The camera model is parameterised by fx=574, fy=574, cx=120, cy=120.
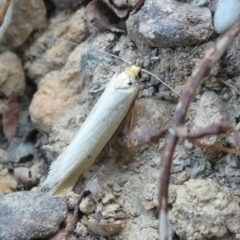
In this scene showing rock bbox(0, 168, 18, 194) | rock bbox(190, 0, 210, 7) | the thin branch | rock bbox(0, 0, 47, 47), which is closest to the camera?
the thin branch

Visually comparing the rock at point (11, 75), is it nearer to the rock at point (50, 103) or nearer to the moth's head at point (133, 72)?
the rock at point (50, 103)

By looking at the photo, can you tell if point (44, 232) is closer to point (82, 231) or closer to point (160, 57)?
point (82, 231)

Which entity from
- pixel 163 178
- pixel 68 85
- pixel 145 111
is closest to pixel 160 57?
pixel 145 111

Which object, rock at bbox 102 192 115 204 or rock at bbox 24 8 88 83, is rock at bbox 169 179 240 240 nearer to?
rock at bbox 102 192 115 204

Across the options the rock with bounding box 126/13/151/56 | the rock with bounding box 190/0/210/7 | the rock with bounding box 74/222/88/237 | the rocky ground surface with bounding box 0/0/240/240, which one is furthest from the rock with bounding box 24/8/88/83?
the rock with bounding box 74/222/88/237

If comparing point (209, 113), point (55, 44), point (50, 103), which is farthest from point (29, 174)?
point (209, 113)

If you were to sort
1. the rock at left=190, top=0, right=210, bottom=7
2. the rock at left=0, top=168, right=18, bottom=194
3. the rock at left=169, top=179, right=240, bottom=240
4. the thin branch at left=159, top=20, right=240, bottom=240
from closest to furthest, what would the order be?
the thin branch at left=159, top=20, right=240, bottom=240 < the rock at left=169, top=179, right=240, bottom=240 < the rock at left=190, top=0, right=210, bottom=7 < the rock at left=0, top=168, right=18, bottom=194
